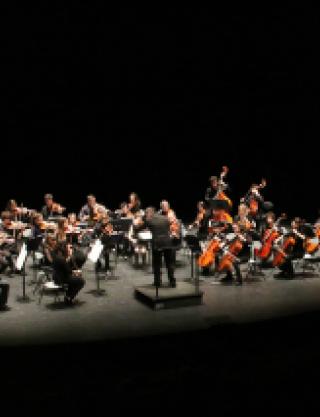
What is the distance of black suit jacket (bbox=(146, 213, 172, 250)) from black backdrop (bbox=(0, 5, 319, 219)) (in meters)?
7.80

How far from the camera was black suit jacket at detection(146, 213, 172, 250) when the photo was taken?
31.7 ft

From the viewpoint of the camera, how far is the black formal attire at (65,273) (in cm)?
939

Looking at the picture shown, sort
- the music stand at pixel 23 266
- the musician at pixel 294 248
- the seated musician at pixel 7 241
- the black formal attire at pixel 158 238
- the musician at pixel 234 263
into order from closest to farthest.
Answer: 1. the music stand at pixel 23 266
2. the black formal attire at pixel 158 238
3. the musician at pixel 234 263
4. the musician at pixel 294 248
5. the seated musician at pixel 7 241

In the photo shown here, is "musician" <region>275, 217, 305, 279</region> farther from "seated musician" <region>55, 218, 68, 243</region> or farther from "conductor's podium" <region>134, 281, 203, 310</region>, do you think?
"seated musician" <region>55, 218, 68, 243</region>

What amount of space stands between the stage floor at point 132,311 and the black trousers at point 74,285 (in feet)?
0.74

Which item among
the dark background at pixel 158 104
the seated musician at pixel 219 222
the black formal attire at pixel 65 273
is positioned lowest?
the black formal attire at pixel 65 273

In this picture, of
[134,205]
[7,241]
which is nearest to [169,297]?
[7,241]

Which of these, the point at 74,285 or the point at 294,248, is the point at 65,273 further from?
the point at 294,248

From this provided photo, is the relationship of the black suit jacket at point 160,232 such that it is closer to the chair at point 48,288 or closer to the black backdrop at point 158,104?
the chair at point 48,288

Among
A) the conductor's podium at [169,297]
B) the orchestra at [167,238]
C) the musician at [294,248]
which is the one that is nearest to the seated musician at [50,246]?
the orchestra at [167,238]

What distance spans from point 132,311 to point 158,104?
1017 cm

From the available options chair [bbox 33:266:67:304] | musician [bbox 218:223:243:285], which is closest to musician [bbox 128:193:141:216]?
chair [bbox 33:266:67:304]

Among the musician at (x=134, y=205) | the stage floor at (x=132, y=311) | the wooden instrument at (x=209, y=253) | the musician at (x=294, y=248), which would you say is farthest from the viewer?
the musician at (x=134, y=205)

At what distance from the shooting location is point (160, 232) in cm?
973
